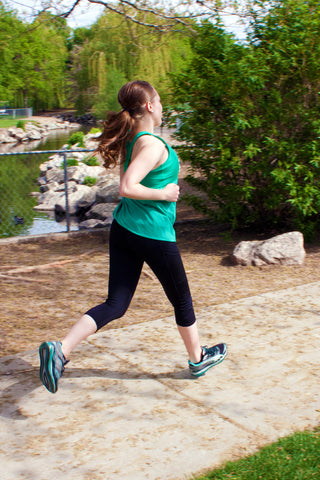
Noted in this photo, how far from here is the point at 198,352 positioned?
3658 mm

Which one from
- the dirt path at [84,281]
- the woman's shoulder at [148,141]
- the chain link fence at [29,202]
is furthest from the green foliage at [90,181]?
the woman's shoulder at [148,141]

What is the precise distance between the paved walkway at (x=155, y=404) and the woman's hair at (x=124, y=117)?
1.45 m

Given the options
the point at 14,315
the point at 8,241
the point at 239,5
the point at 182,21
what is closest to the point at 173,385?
the point at 14,315

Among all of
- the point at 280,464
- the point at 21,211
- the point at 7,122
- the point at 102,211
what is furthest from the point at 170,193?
the point at 7,122

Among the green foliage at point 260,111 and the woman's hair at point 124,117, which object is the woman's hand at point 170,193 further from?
the green foliage at point 260,111

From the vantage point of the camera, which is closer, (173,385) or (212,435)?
(212,435)

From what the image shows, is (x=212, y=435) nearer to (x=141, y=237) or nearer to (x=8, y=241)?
(x=141, y=237)

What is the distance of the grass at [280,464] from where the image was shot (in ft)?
8.53

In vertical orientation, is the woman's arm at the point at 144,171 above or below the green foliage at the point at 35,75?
below

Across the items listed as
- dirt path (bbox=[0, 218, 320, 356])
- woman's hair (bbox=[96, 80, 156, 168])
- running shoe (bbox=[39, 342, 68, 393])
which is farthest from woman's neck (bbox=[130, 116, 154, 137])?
dirt path (bbox=[0, 218, 320, 356])

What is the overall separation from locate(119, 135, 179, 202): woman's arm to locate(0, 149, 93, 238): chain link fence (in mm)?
5473

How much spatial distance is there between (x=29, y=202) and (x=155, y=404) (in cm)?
1557

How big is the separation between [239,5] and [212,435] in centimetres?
665

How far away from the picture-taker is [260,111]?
7.52 meters
